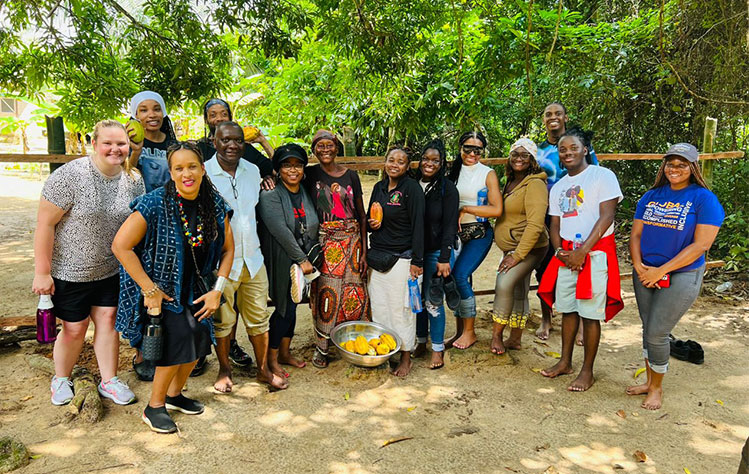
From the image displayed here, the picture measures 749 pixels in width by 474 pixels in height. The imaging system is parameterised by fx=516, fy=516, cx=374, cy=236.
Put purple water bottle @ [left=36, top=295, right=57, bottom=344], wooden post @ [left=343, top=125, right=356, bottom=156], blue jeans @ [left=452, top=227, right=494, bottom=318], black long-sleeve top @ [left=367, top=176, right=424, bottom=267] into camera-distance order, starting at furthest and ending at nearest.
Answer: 1. wooden post @ [left=343, top=125, right=356, bottom=156]
2. blue jeans @ [left=452, top=227, right=494, bottom=318]
3. black long-sleeve top @ [left=367, top=176, right=424, bottom=267]
4. purple water bottle @ [left=36, top=295, right=57, bottom=344]

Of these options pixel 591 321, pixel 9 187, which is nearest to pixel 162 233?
pixel 591 321

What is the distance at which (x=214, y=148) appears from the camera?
3.33 m

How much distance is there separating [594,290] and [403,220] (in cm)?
133

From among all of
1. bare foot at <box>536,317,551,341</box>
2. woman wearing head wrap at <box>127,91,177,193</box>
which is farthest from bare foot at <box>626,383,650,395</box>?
woman wearing head wrap at <box>127,91,177,193</box>

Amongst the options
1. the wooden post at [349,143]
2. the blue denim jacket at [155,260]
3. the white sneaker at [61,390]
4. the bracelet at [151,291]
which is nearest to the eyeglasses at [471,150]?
the wooden post at [349,143]

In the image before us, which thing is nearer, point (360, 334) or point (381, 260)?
point (381, 260)

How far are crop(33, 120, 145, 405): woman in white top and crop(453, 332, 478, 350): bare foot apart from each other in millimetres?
2400

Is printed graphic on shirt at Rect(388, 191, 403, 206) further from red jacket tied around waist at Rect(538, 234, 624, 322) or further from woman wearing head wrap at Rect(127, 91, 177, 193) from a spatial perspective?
woman wearing head wrap at Rect(127, 91, 177, 193)

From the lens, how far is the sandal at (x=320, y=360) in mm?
3750

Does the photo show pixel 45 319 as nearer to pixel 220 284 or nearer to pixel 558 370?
pixel 220 284

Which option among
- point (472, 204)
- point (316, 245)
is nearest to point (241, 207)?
point (316, 245)

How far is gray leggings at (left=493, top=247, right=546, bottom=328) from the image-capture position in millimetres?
3766

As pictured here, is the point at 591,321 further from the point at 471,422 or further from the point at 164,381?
the point at 164,381

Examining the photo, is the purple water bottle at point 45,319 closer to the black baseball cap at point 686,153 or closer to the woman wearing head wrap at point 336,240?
the woman wearing head wrap at point 336,240
